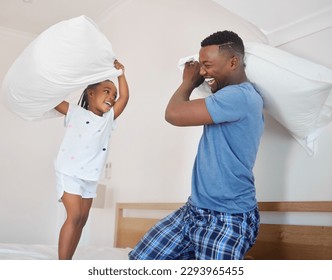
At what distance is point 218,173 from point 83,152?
0.93 feet

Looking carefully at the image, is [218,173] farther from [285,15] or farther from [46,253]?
[46,253]

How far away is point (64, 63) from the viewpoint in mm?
790

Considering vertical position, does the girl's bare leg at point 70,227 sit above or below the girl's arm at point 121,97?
below

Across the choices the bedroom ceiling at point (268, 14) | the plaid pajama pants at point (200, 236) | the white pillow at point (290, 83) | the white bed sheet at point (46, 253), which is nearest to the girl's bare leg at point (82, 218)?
the plaid pajama pants at point (200, 236)

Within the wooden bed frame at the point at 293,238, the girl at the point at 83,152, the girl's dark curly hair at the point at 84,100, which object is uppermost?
the girl's dark curly hair at the point at 84,100

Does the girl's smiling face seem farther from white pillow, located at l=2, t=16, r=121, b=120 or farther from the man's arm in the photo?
the man's arm

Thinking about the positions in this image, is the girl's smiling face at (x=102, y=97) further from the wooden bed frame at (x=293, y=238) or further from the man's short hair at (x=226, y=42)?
the wooden bed frame at (x=293, y=238)

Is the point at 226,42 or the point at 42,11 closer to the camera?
the point at 226,42

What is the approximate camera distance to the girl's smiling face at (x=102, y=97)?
0.83 meters

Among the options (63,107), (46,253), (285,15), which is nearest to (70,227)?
(63,107)

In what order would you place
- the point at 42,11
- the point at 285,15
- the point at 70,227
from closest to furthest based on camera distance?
1. the point at 70,227
2. the point at 285,15
3. the point at 42,11

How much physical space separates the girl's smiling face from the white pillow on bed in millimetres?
333

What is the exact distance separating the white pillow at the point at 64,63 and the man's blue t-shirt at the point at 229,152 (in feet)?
0.78
